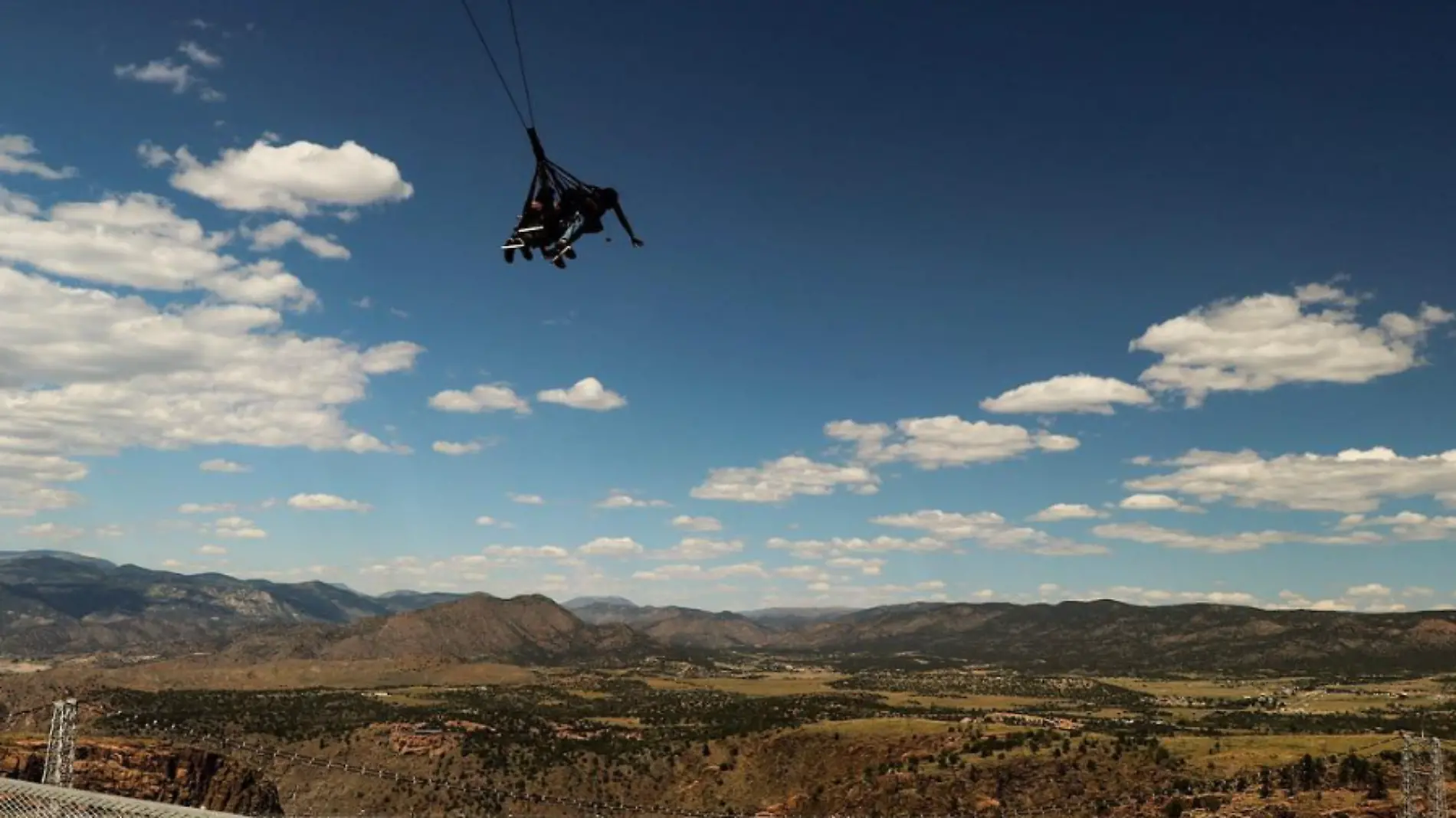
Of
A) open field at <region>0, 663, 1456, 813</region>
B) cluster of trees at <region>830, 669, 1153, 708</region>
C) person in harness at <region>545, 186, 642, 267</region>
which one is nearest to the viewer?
person in harness at <region>545, 186, 642, 267</region>

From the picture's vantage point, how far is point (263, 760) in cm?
7938

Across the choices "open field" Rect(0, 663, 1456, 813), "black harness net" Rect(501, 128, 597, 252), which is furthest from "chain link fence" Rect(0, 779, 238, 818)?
"open field" Rect(0, 663, 1456, 813)

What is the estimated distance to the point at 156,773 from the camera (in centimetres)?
5394

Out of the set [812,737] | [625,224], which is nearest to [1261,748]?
[812,737]

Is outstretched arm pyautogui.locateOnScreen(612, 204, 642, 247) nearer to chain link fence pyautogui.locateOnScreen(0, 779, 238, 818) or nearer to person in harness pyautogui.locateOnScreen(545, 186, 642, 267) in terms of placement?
person in harness pyautogui.locateOnScreen(545, 186, 642, 267)

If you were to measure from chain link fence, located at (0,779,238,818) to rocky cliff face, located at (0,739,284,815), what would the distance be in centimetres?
4708

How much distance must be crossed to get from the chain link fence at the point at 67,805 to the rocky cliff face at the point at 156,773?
154 ft

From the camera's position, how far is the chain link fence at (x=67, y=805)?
877 cm

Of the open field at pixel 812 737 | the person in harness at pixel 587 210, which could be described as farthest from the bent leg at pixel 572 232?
the open field at pixel 812 737

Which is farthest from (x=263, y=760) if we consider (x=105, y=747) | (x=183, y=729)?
(x=105, y=747)

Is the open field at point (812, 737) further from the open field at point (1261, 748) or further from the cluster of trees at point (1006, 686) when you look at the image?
the cluster of trees at point (1006, 686)

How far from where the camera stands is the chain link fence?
877 cm

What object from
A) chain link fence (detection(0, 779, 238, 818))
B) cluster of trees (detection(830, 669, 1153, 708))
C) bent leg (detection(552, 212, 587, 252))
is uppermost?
bent leg (detection(552, 212, 587, 252))

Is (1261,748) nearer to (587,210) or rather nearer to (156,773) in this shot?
(587,210)
